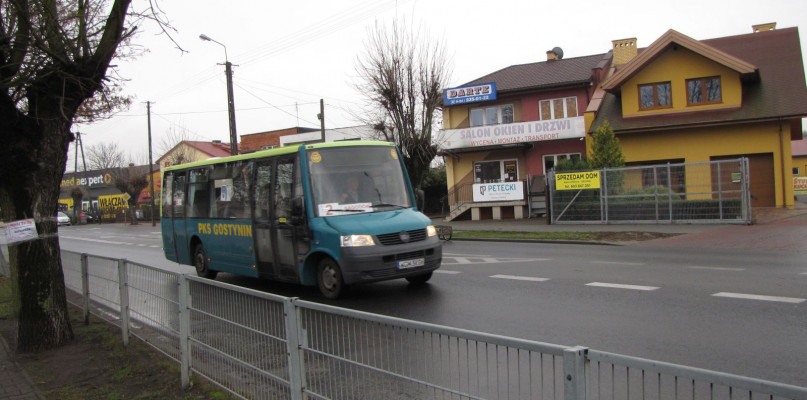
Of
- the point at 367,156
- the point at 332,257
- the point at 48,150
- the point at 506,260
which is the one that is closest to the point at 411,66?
the point at 506,260

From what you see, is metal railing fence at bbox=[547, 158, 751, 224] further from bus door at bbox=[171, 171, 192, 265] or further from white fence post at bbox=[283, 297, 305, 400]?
white fence post at bbox=[283, 297, 305, 400]

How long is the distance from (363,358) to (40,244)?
536cm

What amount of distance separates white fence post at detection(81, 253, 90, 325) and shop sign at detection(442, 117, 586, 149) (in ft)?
73.3

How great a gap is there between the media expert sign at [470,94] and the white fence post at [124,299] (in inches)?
1028

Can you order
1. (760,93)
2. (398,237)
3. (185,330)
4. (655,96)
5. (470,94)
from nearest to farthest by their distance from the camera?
(185,330)
(398,237)
(760,93)
(655,96)
(470,94)

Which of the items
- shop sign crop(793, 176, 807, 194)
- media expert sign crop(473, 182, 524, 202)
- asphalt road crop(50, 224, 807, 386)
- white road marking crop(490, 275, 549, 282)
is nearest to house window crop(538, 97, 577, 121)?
media expert sign crop(473, 182, 524, 202)

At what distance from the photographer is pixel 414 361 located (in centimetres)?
325

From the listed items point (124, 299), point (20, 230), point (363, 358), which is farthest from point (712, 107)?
point (363, 358)

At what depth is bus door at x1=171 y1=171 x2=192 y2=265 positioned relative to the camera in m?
12.7

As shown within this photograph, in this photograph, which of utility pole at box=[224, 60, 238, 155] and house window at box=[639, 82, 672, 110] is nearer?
utility pole at box=[224, 60, 238, 155]

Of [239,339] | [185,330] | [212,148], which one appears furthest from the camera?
[212,148]

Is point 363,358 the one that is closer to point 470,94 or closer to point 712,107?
point 712,107

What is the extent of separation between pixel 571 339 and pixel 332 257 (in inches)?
151

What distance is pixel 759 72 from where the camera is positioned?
87.5 feet
